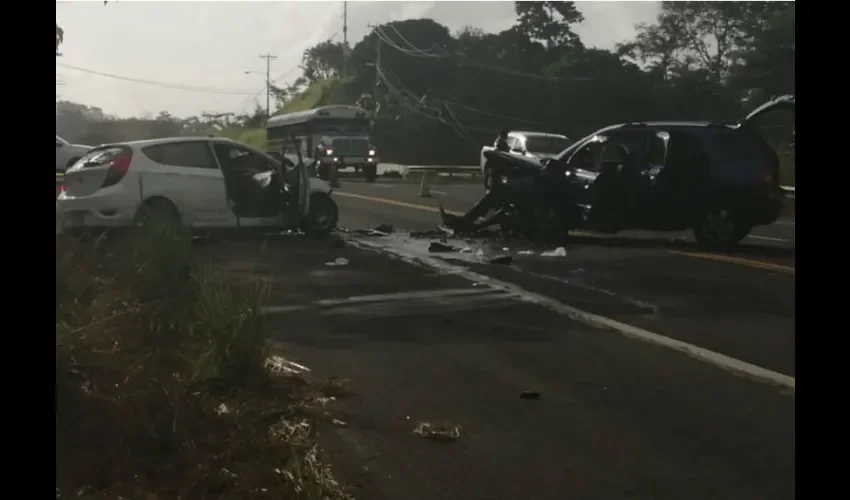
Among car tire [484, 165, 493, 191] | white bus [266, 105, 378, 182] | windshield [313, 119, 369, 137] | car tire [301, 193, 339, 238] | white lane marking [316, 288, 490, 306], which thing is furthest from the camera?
windshield [313, 119, 369, 137]

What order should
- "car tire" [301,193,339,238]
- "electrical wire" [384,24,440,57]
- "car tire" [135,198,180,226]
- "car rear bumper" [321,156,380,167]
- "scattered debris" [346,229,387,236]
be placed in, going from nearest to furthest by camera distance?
"car tire" [135,198,180,226], "car tire" [301,193,339,238], "scattered debris" [346,229,387,236], "electrical wire" [384,24,440,57], "car rear bumper" [321,156,380,167]

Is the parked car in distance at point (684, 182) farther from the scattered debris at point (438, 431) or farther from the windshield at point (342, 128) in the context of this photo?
the windshield at point (342, 128)

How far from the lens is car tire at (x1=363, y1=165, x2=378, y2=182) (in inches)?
1251

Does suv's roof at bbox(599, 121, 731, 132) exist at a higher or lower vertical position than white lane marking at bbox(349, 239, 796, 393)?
higher

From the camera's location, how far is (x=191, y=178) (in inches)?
544

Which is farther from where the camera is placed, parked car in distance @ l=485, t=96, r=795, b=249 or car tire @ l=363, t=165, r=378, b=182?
car tire @ l=363, t=165, r=378, b=182

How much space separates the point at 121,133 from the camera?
1263 centimetres

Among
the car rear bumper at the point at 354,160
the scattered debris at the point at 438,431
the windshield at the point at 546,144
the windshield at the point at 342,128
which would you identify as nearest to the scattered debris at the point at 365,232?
the windshield at the point at 546,144

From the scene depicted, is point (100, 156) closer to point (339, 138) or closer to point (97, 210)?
point (97, 210)

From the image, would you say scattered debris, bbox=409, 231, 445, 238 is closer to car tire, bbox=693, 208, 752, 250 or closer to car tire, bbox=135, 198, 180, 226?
car tire, bbox=693, 208, 752, 250

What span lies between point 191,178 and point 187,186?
0.39 feet

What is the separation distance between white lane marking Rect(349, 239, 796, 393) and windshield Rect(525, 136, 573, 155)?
506 centimetres

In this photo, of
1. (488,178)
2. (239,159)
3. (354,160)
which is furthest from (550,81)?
(354,160)

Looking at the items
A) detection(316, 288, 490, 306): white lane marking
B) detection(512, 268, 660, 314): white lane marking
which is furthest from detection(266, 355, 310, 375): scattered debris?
detection(512, 268, 660, 314): white lane marking
